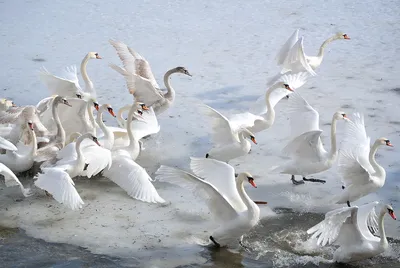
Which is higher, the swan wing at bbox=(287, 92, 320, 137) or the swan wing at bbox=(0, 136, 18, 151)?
the swan wing at bbox=(287, 92, 320, 137)

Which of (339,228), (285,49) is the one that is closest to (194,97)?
(285,49)

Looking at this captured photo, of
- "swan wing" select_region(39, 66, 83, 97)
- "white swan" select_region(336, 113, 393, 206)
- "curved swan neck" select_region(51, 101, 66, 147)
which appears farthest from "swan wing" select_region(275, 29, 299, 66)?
"curved swan neck" select_region(51, 101, 66, 147)

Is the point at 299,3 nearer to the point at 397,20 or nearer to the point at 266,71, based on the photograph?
the point at 397,20

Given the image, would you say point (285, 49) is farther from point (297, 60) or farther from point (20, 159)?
point (20, 159)

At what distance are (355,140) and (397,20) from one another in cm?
538

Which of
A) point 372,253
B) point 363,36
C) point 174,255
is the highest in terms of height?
point 363,36

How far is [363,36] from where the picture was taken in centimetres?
1236

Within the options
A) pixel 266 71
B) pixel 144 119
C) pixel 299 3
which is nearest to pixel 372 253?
pixel 144 119

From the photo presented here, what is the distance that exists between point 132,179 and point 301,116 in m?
2.01

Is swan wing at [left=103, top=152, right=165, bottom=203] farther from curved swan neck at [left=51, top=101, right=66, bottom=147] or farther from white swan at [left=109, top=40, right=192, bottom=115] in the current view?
white swan at [left=109, top=40, right=192, bottom=115]

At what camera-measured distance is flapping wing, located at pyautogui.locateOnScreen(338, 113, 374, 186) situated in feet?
24.3

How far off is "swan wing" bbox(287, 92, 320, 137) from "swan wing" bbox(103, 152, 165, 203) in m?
1.66

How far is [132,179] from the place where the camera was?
24.9 ft

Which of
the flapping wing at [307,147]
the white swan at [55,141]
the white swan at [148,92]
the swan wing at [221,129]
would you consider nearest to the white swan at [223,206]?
the flapping wing at [307,147]
